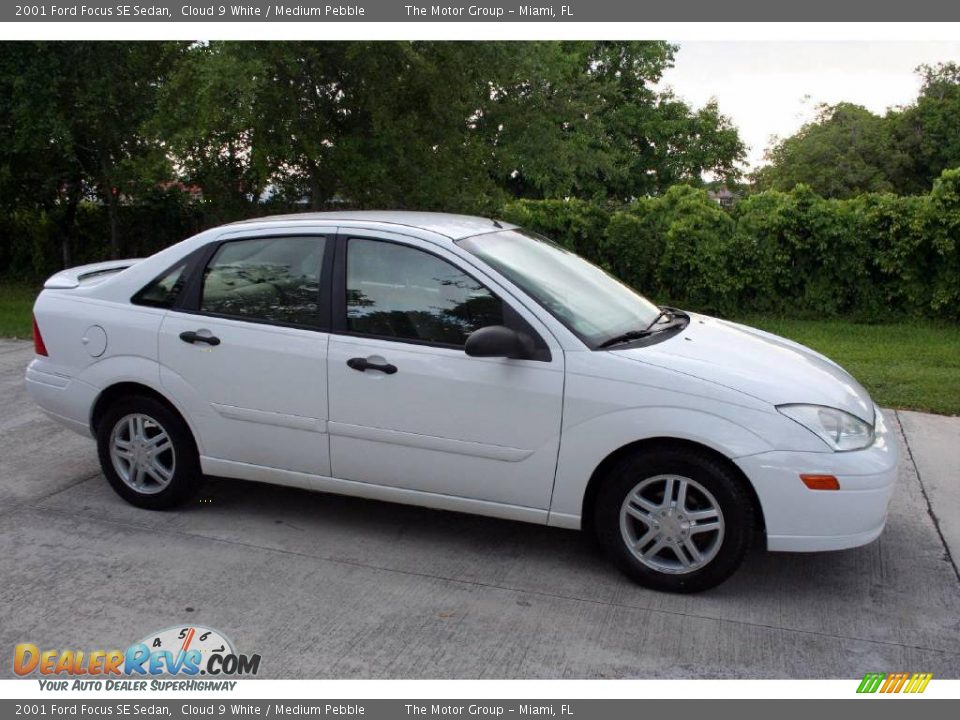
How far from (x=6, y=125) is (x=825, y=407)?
12.3 metres

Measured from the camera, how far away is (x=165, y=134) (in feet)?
30.6

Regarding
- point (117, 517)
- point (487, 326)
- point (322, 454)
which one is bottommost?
point (117, 517)

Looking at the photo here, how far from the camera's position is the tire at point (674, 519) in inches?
165

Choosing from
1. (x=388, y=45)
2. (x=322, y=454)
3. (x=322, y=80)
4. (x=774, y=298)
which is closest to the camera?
(x=322, y=454)

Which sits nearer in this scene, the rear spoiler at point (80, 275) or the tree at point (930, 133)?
the rear spoiler at point (80, 275)

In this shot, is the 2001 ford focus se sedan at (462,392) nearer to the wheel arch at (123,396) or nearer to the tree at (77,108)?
the wheel arch at (123,396)

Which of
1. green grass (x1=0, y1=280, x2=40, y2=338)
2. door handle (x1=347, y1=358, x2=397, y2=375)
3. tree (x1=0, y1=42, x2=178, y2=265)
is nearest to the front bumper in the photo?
door handle (x1=347, y1=358, x2=397, y2=375)

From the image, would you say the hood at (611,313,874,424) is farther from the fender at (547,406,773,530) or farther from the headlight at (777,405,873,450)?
the fender at (547,406,773,530)

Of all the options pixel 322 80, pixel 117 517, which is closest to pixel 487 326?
pixel 117 517

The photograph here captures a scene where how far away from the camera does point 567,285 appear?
4953mm

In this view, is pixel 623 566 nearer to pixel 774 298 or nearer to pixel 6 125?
pixel 774 298

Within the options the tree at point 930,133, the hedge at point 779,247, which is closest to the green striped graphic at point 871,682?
the hedge at point 779,247

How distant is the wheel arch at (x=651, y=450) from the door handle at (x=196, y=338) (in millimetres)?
2061

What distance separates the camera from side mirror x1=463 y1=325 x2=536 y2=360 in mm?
4301
